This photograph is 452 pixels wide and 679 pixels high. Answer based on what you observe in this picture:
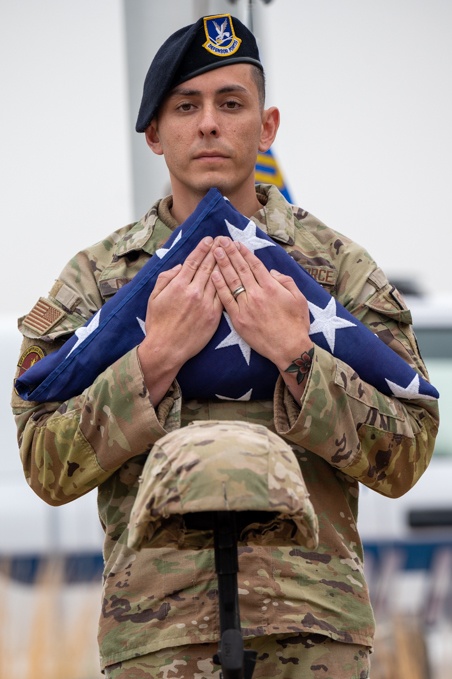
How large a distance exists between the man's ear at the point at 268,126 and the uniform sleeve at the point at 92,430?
0.60 meters

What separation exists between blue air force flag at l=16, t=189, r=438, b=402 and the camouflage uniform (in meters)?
0.04

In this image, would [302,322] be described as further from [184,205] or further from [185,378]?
[184,205]

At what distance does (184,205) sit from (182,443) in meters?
0.81

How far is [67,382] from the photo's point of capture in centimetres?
263

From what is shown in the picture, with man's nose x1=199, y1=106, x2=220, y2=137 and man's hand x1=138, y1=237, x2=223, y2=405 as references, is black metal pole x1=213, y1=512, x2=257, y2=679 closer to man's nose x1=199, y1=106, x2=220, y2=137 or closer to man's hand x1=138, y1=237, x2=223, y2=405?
man's hand x1=138, y1=237, x2=223, y2=405

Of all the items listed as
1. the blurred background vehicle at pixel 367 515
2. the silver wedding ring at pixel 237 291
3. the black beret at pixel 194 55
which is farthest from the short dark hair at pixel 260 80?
the blurred background vehicle at pixel 367 515

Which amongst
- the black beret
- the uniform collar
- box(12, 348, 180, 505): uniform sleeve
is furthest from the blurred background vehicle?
the black beret

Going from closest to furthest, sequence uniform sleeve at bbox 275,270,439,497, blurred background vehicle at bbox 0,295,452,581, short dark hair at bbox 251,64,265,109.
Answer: uniform sleeve at bbox 275,270,439,497
short dark hair at bbox 251,64,265,109
blurred background vehicle at bbox 0,295,452,581

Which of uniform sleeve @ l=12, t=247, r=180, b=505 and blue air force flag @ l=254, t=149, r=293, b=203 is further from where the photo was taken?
blue air force flag @ l=254, t=149, r=293, b=203

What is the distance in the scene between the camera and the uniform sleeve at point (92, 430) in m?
2.53

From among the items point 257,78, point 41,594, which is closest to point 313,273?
point 257,78

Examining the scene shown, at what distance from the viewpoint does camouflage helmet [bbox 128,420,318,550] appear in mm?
2117

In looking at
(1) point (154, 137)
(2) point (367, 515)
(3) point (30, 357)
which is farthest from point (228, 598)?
(2) point (367, 515)

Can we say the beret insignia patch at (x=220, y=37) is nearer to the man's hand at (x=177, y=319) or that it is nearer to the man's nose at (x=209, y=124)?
the man's nose at (x=209, y=124)
